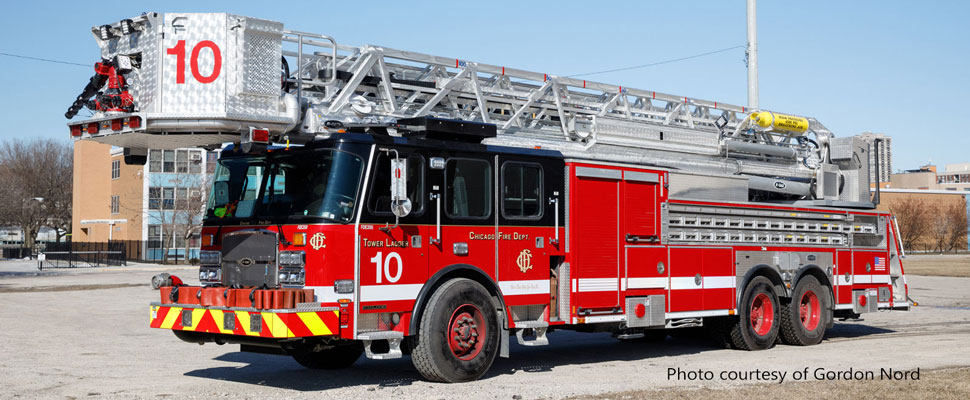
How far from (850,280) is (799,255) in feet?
5.24

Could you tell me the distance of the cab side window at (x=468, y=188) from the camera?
410 inches

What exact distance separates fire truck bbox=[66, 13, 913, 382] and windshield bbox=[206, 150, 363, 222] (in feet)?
0.08

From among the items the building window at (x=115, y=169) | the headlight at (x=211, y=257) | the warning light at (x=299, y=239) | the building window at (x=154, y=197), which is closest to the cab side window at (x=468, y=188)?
the warning light at (x=299, y=239)

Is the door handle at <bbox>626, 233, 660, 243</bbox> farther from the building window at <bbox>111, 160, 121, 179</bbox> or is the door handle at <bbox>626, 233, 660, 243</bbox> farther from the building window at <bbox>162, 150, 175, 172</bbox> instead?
the building window at <bbox>111, 160, 121, 179</bbox>

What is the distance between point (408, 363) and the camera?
12320 millimetres

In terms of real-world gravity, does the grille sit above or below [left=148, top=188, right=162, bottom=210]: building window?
below

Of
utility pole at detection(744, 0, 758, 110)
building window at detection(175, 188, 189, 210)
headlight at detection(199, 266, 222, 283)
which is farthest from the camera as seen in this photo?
building window at detection(175, 188, 189, 210)

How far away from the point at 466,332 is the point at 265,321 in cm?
223

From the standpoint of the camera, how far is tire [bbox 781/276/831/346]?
14.7 meters

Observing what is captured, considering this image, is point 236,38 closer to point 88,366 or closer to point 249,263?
point 249,263

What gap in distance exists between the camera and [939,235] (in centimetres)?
10531

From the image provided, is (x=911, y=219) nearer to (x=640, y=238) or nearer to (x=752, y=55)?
(x=752, y=55)

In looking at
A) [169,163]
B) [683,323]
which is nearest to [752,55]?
[683,323]

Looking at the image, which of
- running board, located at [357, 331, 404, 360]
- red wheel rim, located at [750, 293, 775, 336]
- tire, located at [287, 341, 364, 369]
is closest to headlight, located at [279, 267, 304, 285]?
running board, located at [357, 331, 404, 360]
